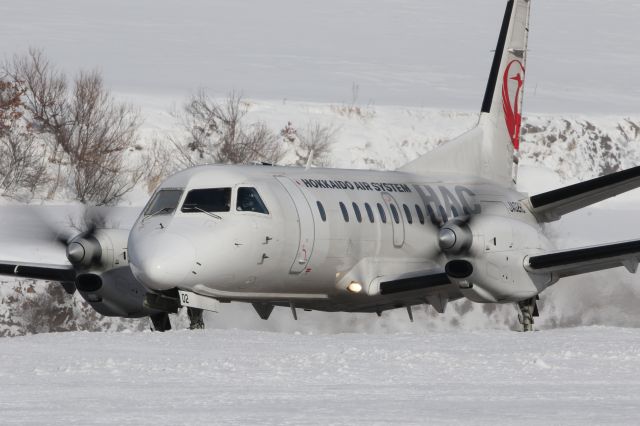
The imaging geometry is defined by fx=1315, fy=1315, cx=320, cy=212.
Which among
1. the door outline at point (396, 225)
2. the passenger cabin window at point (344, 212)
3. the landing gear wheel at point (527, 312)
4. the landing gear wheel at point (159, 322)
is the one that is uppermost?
the passenger cabin window at point (344, 212)

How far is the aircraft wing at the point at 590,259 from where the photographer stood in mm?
19531

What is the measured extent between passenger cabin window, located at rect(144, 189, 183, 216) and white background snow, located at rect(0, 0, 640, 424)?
6.27 feet

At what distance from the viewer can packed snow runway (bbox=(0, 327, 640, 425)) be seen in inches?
386

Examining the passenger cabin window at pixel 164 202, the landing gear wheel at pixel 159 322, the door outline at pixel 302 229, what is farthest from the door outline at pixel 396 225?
the passenger cabin window at pixel 164 202

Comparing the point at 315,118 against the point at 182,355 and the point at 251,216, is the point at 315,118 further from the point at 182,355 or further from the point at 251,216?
the point at 182,355

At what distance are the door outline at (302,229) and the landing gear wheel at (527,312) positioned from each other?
13.1 ft

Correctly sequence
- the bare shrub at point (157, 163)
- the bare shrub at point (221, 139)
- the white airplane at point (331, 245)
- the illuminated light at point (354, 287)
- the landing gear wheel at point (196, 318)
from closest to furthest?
the white airplane at point (331, 245) < the landing gear wheel at point (196, 318) < the illuminated light at point (354, 287) < the bare shrub at point (221, 139) < the bare shrub at point (157, 163)

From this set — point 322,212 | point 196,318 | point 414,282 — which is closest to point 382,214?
point 414,282

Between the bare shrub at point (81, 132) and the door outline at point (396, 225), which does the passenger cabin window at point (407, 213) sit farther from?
the bare shrub at point (81, 132)

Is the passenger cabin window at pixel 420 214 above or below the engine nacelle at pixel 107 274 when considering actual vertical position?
above

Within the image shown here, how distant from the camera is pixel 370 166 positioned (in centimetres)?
6047

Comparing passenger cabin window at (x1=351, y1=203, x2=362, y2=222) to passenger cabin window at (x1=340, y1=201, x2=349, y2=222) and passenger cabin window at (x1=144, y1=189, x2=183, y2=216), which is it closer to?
passenger cabin window at (x1=340, y1=201, x2=349, y2=222)

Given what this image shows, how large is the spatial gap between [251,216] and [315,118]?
49.2 meters

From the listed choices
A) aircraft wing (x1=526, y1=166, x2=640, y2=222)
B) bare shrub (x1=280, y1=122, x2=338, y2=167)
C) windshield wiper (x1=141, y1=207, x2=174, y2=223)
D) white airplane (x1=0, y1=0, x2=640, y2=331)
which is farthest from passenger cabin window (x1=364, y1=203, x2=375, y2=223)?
bare shrub (x1=280, y1=122, x2=338, y2=167)
